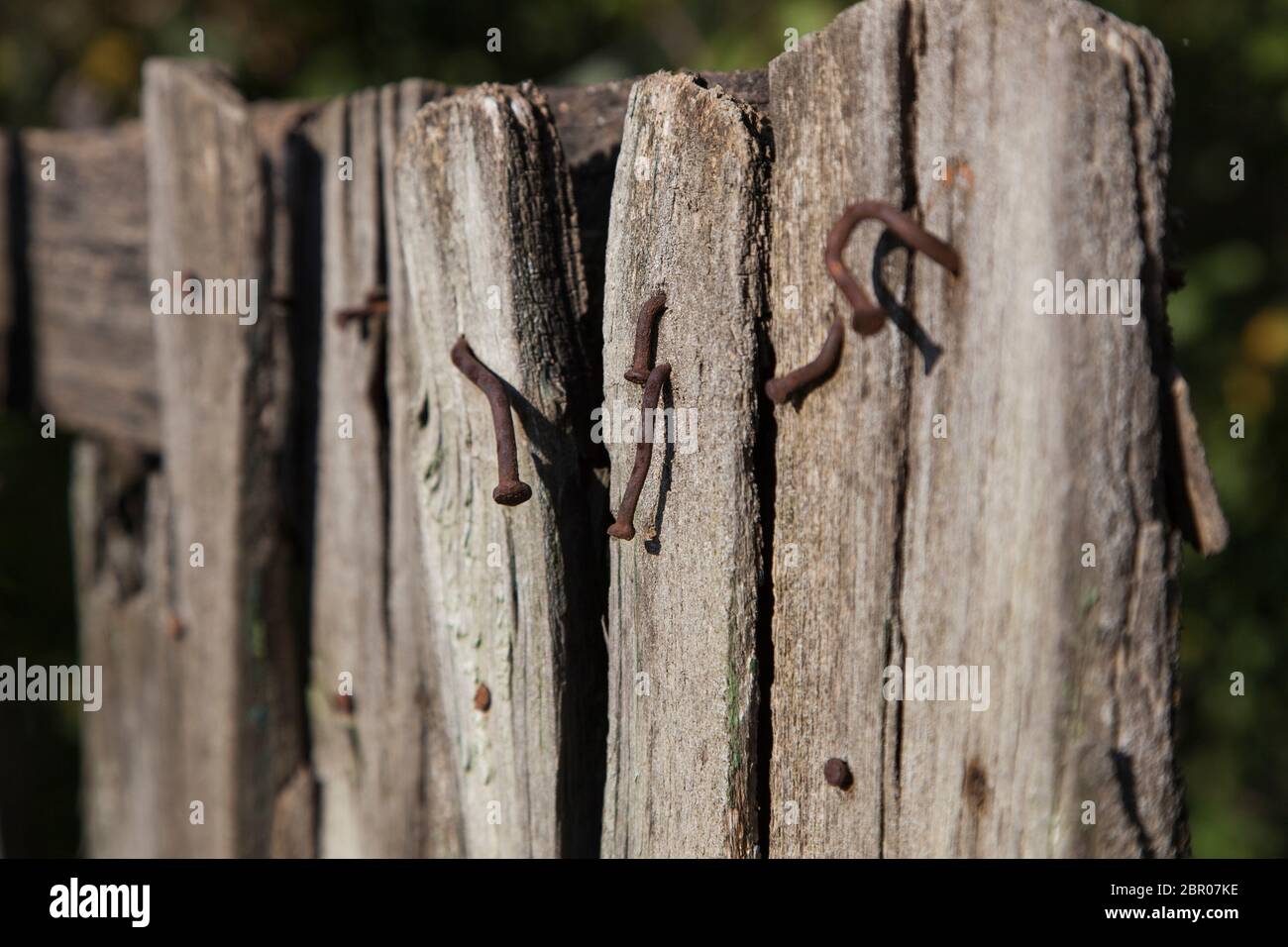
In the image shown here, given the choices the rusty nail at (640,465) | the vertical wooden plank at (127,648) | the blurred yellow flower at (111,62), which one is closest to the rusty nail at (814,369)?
the rusty nail at (640,465)

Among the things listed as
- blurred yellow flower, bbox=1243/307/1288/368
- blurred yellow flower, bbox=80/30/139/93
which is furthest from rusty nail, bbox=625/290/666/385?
blurred yellow flower, bbox=80/30/139/93

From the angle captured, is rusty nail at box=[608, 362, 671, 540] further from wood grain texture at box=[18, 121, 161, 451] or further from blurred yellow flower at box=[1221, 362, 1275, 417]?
blurred yellow flower at box=[1221, 362, 1275, 417]

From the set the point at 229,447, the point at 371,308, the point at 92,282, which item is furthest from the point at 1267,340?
the point at 92,282

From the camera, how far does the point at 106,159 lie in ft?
8.58

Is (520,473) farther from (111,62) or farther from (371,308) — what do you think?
(111,62)

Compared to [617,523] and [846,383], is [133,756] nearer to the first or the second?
[617,523]

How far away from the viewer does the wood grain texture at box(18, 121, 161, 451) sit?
2566mm

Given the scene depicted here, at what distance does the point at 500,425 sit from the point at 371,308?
639mm

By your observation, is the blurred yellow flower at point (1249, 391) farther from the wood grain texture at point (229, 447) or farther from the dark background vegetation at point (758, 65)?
the wood grain texture at point (229, 447)

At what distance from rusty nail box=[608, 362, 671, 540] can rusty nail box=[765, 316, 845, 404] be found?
0.56 ft

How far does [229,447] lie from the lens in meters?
2.27

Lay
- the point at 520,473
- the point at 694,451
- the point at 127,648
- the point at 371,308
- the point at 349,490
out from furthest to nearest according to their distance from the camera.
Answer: the point at 127,648 → the point at 349,490 → the point at 371,308 → the point at 520,473 → the point at 694,451

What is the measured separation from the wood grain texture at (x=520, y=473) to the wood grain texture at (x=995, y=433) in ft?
1.36

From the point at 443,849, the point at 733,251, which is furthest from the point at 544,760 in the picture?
the point at 733,251
